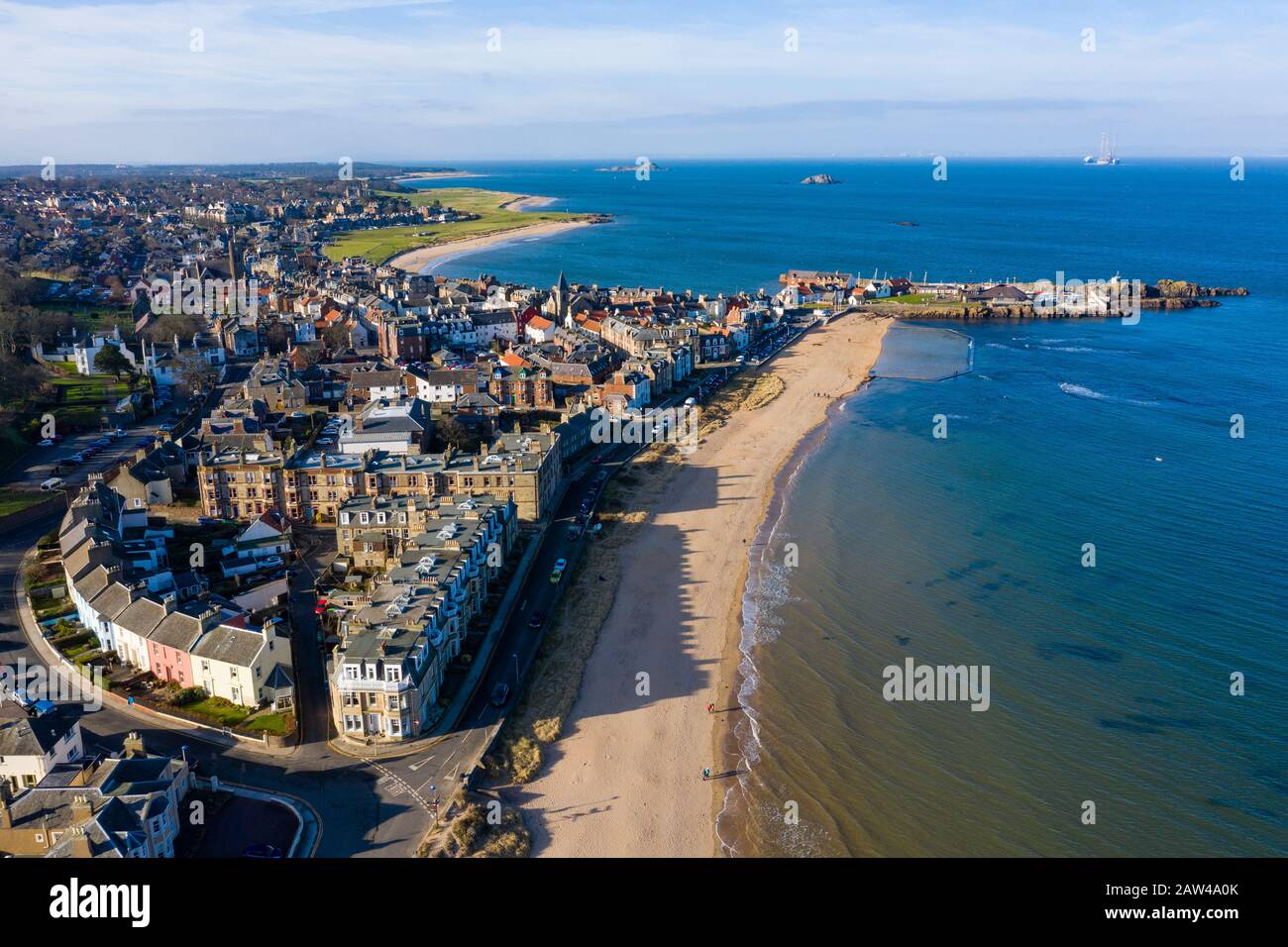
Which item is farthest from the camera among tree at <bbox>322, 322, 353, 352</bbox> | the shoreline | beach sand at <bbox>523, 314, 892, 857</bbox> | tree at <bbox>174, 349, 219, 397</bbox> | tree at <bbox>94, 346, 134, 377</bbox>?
tree at <bbox>322, 322, 353, 352</bbox>

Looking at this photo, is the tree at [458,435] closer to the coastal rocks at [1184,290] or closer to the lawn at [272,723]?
the lawn at [272,723]

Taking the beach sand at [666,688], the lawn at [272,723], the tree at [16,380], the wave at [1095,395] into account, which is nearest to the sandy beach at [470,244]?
the tree at [16,380]

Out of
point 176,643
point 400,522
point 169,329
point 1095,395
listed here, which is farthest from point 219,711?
point 1095,395

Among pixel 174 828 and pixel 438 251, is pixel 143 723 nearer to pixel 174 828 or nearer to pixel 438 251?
pixel 174 828

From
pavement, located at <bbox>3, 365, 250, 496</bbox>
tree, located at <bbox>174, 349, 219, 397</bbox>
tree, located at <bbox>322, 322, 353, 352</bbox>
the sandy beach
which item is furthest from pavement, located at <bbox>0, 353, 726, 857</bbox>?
the sandy beach

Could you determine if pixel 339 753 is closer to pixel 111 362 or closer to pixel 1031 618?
pixel 1031 618

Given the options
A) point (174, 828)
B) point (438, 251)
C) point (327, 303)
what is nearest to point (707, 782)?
point (174, 828)

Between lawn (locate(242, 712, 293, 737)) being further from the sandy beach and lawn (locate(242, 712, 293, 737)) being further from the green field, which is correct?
the green field
